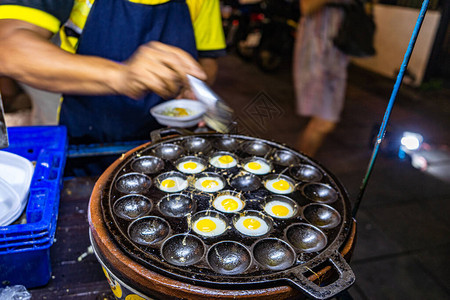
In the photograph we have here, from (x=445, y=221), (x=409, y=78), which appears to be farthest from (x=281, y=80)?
(x=445, y=221)

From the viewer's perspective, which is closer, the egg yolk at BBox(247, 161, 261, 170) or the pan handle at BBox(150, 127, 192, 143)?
the egg yolk at BBox(247, 161, 261, 170)

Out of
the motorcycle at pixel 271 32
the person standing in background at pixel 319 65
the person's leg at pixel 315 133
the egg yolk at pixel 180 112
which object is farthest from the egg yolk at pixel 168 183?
the motorcycle at pixel 271 32

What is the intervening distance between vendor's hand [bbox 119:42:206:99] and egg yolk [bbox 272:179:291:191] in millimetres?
645

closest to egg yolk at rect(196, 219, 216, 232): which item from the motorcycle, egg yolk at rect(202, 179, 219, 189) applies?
egg yolk at rect(202, 179, 219, 189)

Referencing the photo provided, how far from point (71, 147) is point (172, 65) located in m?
1.07

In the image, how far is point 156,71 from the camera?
56.7 inches

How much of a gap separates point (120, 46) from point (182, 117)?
1.95 ft

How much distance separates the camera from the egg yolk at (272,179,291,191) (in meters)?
1.71

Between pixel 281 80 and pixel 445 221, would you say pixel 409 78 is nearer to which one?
pixel 281 80

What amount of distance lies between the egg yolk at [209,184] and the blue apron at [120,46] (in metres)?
0.94

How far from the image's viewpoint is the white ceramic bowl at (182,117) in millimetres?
2219

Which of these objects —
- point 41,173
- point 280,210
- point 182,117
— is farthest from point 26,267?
point 182,117

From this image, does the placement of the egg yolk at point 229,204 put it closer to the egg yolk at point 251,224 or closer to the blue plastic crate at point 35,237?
the egg yolk at point 251,224

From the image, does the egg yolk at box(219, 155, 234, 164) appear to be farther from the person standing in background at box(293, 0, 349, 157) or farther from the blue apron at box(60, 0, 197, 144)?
the person standing in background at box(293, 0, 349, 157)
